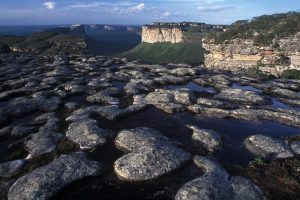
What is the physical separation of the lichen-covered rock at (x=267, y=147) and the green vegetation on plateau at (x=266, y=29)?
104 m

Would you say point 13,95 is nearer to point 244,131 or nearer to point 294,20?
point 244,131

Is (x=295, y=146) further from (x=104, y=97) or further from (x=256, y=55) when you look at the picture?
(x=256, y=55)

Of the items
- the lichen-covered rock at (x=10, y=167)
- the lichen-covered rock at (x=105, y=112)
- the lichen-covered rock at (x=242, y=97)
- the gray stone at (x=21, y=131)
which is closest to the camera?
the lichen-covered rock at (x=10, y=167)

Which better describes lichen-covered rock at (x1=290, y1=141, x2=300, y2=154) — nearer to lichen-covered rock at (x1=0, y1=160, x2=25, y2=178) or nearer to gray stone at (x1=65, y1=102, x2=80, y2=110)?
lichen-covered rock at (x1=0, y1=160, x2=25, y2=178)

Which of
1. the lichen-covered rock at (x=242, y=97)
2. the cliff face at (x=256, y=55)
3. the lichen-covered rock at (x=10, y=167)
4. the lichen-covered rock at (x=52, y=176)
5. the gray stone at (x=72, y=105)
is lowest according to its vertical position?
the cliff face at (x=256, y=55)

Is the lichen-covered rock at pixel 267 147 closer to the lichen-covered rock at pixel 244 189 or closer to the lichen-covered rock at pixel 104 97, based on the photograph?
the lichen-covered rock at pixel 244 189

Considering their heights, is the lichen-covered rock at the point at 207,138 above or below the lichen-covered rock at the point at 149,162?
below

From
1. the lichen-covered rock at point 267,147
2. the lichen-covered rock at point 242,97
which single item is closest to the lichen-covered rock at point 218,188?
the lichen-covered rock at point 267,147

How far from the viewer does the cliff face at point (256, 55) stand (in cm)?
11825

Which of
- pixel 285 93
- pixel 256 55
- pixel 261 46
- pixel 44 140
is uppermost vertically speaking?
pixel 44 140

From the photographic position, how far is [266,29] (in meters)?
134

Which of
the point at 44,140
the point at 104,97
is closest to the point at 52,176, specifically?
the point at 44,140

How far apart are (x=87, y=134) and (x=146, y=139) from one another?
5.14 metres

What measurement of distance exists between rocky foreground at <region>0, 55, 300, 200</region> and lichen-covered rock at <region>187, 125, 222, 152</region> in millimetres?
92
